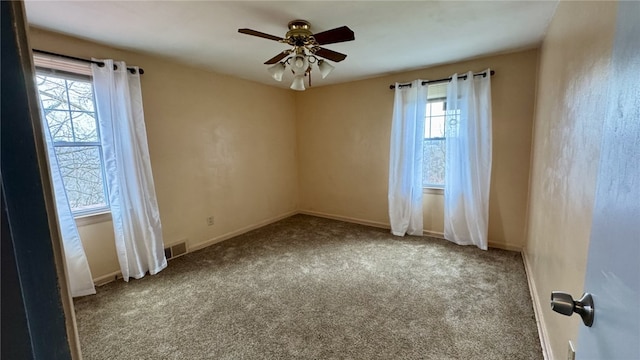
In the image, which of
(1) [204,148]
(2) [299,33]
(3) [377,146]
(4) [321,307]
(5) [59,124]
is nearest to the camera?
(2) [299,33]

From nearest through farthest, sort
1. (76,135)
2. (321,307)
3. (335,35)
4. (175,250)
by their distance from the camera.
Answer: (335,35) < (321,307) < (76,135) < (175,250)

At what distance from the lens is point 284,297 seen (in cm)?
235

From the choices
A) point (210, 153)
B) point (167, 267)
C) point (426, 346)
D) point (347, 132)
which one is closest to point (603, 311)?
point (426, 346)

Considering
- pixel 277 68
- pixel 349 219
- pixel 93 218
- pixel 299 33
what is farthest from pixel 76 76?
pixel 349 219

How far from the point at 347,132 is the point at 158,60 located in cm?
262

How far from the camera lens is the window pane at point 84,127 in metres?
2.42

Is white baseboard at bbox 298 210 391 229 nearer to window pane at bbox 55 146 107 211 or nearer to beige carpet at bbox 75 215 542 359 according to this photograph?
beige carpet at bbox 75 215 542 359

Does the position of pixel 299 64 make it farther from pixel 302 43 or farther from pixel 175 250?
pixel 175 250

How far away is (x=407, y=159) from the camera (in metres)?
3.65

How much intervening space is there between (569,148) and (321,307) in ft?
6.26

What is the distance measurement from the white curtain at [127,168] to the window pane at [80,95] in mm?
108

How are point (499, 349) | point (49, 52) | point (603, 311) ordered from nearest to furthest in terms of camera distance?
point (603, 311) → point (499, 349) → point (49, 52)

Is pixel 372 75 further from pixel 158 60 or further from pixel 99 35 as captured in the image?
pixel 99 35

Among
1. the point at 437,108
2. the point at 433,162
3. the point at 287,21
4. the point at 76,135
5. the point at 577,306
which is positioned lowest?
the point at 577,306
